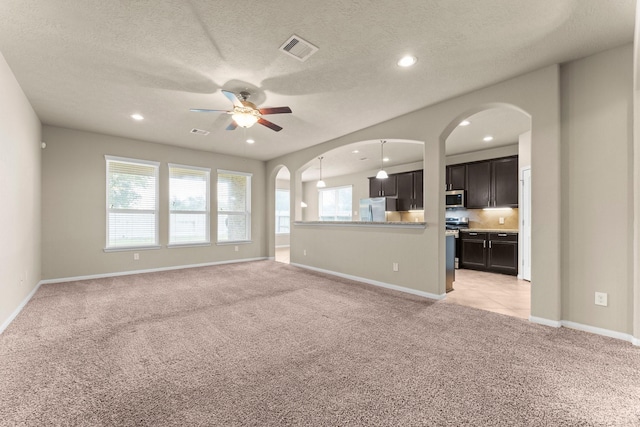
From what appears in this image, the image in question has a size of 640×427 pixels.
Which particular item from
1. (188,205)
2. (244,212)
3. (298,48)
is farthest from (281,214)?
(298,48)

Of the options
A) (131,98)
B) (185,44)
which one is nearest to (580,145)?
(185,44)

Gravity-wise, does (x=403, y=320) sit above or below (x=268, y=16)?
below

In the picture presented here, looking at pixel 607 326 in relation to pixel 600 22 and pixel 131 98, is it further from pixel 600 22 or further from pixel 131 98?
pixel 131 98

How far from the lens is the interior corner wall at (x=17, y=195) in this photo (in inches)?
109

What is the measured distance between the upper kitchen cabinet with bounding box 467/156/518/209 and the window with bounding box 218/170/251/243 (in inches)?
218

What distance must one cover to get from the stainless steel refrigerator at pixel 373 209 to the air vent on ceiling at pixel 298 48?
5959mm

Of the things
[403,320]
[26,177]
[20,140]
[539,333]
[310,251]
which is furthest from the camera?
[310,251]

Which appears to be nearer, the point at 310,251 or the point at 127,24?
the point at 127,24

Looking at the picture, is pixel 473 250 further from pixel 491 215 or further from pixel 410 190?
pixel 410 190

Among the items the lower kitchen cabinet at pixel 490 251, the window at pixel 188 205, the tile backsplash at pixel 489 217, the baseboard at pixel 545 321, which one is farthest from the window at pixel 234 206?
the baseboard at pixel 545 321

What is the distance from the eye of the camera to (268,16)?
85.0 inches

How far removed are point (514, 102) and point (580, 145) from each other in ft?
2.61

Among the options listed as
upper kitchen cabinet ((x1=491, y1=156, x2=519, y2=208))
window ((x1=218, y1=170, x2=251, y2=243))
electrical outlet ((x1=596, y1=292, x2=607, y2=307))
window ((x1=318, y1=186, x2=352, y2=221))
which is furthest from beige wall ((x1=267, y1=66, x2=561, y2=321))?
window ((x1=318, y1=186, x2=352, y2=221))

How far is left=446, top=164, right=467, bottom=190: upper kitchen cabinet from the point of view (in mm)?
6434
